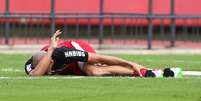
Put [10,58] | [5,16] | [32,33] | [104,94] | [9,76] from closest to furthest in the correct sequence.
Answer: [104,94] < [9,76] < [10,58] < [5,16] < [32,33]

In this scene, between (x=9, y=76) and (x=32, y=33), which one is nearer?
(x=9, y=76)

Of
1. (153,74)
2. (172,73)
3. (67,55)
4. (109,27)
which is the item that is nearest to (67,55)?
(67,55)

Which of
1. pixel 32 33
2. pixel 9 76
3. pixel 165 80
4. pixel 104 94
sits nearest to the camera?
pixel 104 94

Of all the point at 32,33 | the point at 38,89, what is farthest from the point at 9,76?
the point at 32,33

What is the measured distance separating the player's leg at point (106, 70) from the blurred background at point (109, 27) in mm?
8488

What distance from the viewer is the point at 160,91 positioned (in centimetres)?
865

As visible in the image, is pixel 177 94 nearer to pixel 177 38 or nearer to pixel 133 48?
pixel 133 48

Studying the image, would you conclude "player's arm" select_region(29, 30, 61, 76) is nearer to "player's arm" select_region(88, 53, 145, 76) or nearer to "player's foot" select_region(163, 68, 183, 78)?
"player's arm" select_region(88, 53, 145, 76)

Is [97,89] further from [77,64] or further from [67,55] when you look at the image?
[77,64]

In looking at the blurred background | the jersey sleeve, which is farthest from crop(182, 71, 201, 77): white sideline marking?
the blurred background

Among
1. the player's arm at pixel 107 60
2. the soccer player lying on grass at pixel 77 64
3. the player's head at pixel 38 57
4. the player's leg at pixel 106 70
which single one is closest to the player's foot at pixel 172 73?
the soccer player lying on grass at pixel 77 64

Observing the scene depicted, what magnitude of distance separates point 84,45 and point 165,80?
5.07 feet

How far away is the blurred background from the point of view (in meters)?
19.4

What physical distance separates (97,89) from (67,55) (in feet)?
5.05
